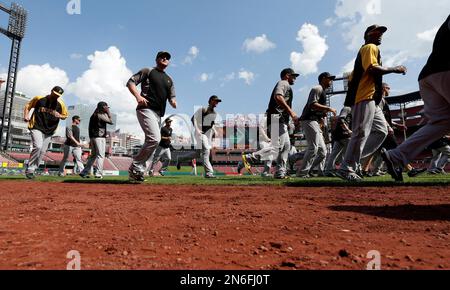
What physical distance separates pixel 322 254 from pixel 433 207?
5.96 ft

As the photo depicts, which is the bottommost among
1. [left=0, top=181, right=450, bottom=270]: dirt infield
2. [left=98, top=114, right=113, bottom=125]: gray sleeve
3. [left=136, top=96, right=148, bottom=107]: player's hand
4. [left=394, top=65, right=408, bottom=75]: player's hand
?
[left=0, top=181, right=450, bottom=270]: dirt infield

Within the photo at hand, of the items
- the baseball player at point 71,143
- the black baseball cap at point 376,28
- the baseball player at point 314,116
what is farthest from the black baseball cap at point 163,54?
the baseball player at point 71,143

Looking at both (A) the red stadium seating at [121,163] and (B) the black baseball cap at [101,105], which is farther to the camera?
(A) the red stadium seating at [121,163]

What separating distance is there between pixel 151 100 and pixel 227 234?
Result: 13.6 ft

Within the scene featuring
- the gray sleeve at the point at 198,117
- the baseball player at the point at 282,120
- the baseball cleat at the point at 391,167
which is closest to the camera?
the baseball cleat at the point at 391,167

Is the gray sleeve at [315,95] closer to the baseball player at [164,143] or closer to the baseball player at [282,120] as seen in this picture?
the baseball player at [282,120]

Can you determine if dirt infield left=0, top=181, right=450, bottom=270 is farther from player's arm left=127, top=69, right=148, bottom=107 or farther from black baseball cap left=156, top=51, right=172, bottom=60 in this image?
black baseball cap left=156, top=51, right=172, bottom=60

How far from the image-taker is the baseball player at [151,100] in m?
5.18

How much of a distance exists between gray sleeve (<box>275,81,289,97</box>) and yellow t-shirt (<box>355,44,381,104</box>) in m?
1.76

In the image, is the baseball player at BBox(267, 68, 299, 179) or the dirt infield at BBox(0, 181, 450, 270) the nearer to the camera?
the dirt infield at BBox(0, 181, 450, 270)

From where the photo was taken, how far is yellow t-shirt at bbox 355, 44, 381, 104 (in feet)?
14.4

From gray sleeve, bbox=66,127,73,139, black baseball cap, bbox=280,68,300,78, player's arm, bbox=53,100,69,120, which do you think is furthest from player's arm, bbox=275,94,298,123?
gray sleeve, bbox=66,127,73,139

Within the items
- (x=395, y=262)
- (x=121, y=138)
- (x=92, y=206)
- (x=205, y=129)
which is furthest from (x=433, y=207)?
(x=121, y=138)

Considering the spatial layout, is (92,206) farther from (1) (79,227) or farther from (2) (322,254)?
(2) (322,254)
